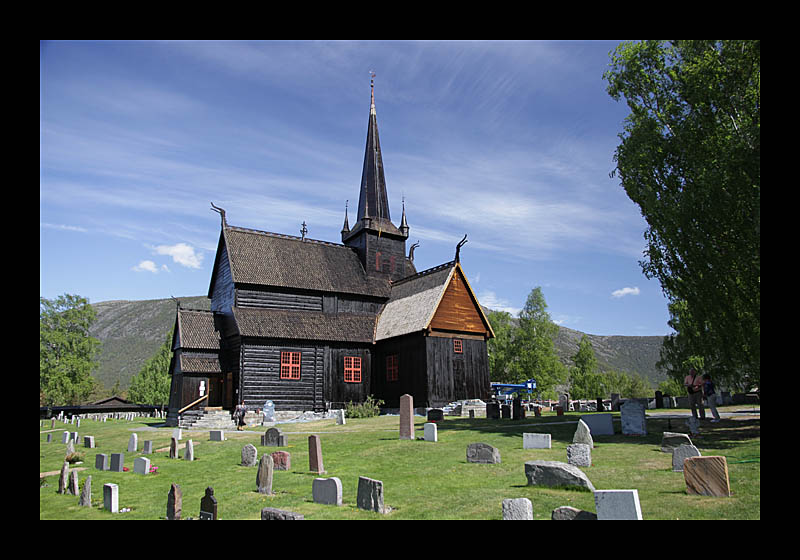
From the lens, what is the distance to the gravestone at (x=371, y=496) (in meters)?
9.37

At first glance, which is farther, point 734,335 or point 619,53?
point 619,53

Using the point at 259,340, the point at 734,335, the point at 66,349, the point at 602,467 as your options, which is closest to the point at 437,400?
the point at 259,340

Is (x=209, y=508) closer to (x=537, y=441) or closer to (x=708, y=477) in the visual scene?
(x=708, y=477)

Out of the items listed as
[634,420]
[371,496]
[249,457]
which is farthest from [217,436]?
[634,420]

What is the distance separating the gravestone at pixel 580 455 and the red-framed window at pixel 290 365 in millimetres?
23613

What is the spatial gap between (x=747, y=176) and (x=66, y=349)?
75.9 metres

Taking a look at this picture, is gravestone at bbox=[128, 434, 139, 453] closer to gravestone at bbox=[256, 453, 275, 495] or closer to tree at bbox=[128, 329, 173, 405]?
gravestone at bbox=[256, 453, 275, 495]

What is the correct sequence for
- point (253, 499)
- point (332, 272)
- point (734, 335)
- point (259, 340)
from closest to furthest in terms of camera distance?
point (253, 499) → point (734, 335) → point (259, 340) → point (332, 272)

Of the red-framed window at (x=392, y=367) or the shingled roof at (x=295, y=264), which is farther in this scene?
the shingled roof at (x=295, y=264)

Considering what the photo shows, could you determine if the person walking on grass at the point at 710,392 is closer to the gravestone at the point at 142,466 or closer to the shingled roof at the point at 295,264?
the gravestone at the point at 142,466

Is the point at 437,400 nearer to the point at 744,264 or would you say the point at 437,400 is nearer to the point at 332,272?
the point at 332,272

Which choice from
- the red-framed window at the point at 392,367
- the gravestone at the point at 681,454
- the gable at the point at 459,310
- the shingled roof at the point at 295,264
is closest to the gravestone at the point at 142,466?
the gravestone at the point at 681,454

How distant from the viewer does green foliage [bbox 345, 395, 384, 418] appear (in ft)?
107

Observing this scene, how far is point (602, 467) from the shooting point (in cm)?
1209
